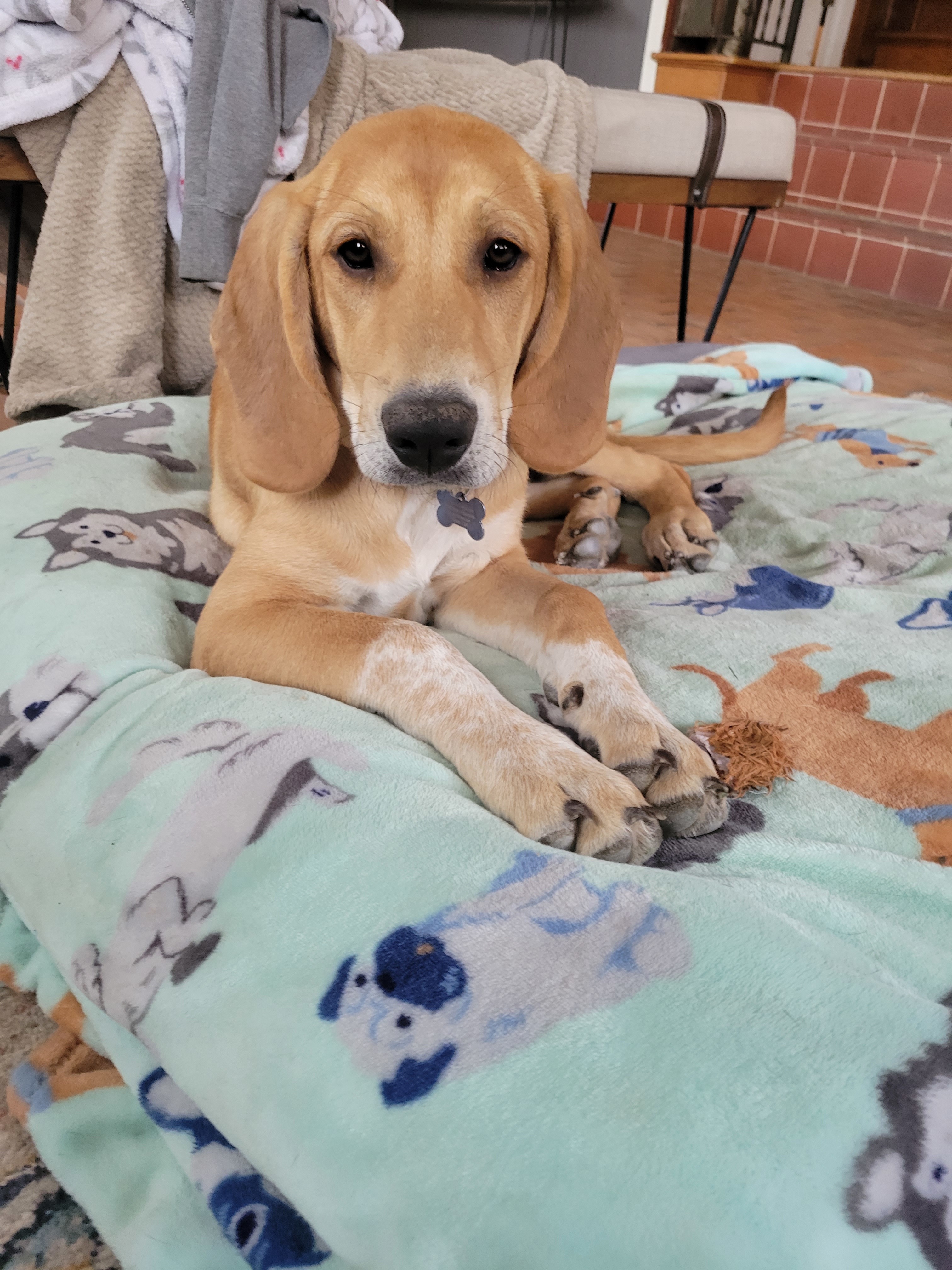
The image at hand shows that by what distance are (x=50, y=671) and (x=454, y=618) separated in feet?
2.57

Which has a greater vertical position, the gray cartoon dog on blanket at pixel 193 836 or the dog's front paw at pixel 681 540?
the gray cartoon dog on blanket at pixel 193 836

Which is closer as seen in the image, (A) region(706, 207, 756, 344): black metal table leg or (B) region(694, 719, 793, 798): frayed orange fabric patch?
(B) region(694, 719, 793, 798): frayed orange fabric patch

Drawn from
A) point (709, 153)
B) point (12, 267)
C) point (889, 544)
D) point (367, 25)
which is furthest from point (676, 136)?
point (12, 267)

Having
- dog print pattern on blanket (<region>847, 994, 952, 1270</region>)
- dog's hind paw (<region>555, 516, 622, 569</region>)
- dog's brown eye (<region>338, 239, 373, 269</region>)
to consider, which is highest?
dog's brown eye (<region>338, 239, 373, 269</region>)

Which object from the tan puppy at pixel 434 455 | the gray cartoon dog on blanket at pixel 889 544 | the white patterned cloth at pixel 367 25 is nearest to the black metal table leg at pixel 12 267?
the white patterned cloth at pixel 367 25

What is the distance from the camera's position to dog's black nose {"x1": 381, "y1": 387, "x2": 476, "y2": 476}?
1.37 meters

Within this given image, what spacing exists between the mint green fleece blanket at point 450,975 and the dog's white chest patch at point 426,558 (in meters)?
0.32

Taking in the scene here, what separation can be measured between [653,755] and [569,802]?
0.58 feet

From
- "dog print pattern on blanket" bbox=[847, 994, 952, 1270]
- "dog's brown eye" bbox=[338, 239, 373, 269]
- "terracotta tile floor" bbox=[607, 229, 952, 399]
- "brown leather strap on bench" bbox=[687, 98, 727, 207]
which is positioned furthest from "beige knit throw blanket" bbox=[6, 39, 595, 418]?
"dog print pattern on blanket" bbox=[847, 994, 952, 1270]

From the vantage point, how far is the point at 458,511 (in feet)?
5.38

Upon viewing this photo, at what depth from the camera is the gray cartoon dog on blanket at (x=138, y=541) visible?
172 centimetres

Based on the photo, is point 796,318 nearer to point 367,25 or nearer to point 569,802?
point 367,25

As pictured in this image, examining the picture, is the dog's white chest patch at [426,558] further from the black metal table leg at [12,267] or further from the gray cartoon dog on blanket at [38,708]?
the black metal table leg at [12,267]

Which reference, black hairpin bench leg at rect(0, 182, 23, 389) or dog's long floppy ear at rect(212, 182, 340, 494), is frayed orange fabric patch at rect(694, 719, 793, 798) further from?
black hairpin bench leg at rect(0, 182, 23, 389)
